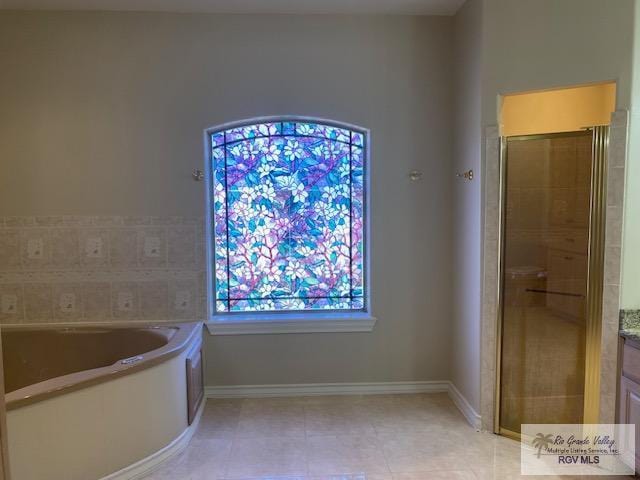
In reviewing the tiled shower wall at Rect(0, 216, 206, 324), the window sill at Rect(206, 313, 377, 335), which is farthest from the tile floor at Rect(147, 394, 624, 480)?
the tiled shower wall at Rect(0, 216, 206, 324)

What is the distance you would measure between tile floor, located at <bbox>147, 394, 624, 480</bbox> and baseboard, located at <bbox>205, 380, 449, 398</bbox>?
0.07m

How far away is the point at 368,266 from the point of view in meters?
3.73

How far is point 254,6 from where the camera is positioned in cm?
336

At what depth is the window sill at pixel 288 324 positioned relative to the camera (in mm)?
3619

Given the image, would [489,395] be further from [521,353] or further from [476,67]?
[476,67]

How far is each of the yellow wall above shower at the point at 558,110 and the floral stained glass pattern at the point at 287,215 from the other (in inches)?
42.9

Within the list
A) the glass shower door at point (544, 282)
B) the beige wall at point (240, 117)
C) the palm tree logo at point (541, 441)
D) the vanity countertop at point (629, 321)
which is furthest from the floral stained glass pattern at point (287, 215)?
the vanity countertop at point (629, 321)

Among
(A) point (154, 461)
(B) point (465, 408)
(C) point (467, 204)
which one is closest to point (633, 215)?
(C) point (467, 204)

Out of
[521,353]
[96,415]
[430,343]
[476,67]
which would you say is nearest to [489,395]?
[521,353]

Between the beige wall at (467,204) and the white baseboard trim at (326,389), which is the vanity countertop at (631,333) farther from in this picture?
the white baseboard trim at (326,389)

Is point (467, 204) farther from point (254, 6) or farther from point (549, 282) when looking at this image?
point (254, 6)

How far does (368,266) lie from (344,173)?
29.1 inches

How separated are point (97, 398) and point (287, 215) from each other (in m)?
1.82

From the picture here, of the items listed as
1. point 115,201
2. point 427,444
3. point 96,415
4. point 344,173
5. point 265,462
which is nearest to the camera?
point 96,415
